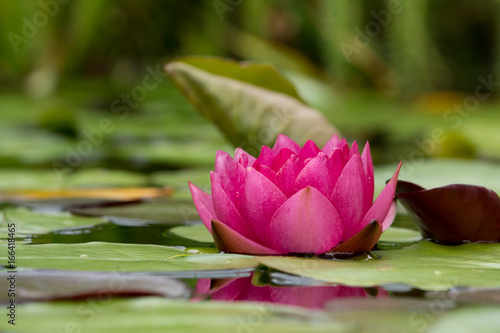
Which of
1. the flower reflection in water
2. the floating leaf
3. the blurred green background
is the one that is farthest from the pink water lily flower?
the blurred green background

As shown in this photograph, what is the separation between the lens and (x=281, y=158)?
815 millimetres

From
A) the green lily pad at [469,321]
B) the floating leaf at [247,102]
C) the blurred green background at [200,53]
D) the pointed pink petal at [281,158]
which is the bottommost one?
the green lily pad at [469,321]

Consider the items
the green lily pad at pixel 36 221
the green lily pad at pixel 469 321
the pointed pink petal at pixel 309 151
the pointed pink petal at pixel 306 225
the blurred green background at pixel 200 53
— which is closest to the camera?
the green lily pad at pixel 469 321

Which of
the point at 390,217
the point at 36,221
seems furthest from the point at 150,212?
the point at 390,217

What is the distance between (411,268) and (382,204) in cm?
12

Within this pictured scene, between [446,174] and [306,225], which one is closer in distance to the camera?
[306,225]

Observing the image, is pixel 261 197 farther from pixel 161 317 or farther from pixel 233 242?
pixel 161 317

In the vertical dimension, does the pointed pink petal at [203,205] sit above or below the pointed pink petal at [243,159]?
below

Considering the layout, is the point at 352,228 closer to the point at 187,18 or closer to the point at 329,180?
the point at 329,180

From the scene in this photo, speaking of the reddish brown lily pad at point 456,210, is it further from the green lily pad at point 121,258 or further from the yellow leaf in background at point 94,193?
the yellow leaf in background at point 94,193

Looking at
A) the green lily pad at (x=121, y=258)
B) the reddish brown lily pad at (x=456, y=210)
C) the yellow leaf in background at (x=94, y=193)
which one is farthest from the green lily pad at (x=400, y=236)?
the yellow leaf in background at (x=94, y=193)

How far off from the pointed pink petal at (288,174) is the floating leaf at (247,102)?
404 millimetres

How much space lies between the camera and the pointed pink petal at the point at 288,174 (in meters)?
0.77

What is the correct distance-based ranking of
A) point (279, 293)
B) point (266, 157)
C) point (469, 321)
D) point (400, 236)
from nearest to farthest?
point (469, 321) → point (279, 293) → point (266, 157) → point (400, 236)
